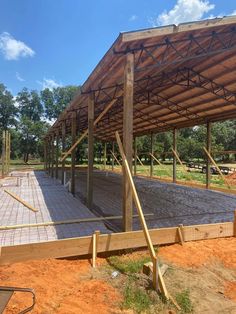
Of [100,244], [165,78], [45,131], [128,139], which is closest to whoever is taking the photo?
[100,244]

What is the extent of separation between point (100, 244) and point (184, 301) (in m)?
1.69

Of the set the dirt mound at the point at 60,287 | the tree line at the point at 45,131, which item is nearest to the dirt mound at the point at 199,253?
the dirt mound at the point at 60,287

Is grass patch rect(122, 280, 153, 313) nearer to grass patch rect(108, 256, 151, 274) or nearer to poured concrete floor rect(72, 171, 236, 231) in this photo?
grass patch rect(108, 256, 151, 274)

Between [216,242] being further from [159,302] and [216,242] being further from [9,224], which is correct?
[9,224]

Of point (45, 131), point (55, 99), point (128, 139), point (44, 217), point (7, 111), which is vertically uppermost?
point (55, 99)

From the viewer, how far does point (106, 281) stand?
409cm

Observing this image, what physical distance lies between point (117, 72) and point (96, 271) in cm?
446

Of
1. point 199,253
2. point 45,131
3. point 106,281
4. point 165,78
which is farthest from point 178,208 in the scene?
point 45,131

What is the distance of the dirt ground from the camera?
3.46m

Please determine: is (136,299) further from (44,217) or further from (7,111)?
(7,111)

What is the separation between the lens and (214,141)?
173 feet

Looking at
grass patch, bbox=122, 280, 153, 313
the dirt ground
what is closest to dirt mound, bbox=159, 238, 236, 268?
the dirt ground

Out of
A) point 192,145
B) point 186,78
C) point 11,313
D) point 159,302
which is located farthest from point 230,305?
point 192,145

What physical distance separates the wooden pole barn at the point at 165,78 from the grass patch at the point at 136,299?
5.26ft
